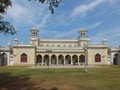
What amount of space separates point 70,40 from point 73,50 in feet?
53.9

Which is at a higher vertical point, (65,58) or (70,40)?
(70,40)

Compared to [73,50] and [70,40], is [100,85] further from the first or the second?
[70,40]

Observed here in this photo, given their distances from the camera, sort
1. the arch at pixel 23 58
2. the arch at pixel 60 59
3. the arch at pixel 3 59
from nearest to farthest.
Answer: the arch at pixel 23 58 → the arch at pixel 3 59 → the arch at pixel 60 59

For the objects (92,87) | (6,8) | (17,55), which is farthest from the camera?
(17,55)

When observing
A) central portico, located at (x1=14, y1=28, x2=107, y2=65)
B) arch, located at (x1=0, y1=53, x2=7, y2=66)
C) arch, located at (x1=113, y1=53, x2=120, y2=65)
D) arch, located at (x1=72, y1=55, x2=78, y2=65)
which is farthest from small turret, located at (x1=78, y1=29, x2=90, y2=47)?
arch, located at (x1=0, y1=53, x2=7, y2=66)

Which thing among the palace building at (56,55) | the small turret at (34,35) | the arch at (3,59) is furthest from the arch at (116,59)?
the arch at (3,59)

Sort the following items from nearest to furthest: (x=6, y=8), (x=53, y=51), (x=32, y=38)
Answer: (x=6, y=8) → (x=53, y=51) → (x=32, y=38)

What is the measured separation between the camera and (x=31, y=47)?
89.2m

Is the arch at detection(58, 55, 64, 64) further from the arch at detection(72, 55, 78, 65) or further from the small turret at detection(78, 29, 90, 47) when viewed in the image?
the small turret at detection(78, 29, 90, 47)

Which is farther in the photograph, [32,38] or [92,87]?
[32,38]

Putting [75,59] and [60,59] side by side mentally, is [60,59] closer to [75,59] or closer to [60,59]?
[60,59]

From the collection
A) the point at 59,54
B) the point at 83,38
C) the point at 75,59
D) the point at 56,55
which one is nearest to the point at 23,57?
the point at 56,55

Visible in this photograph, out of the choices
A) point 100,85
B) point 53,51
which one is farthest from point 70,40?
point 100,85

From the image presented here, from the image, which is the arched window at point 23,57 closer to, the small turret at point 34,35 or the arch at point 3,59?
the arch at point 3,59
